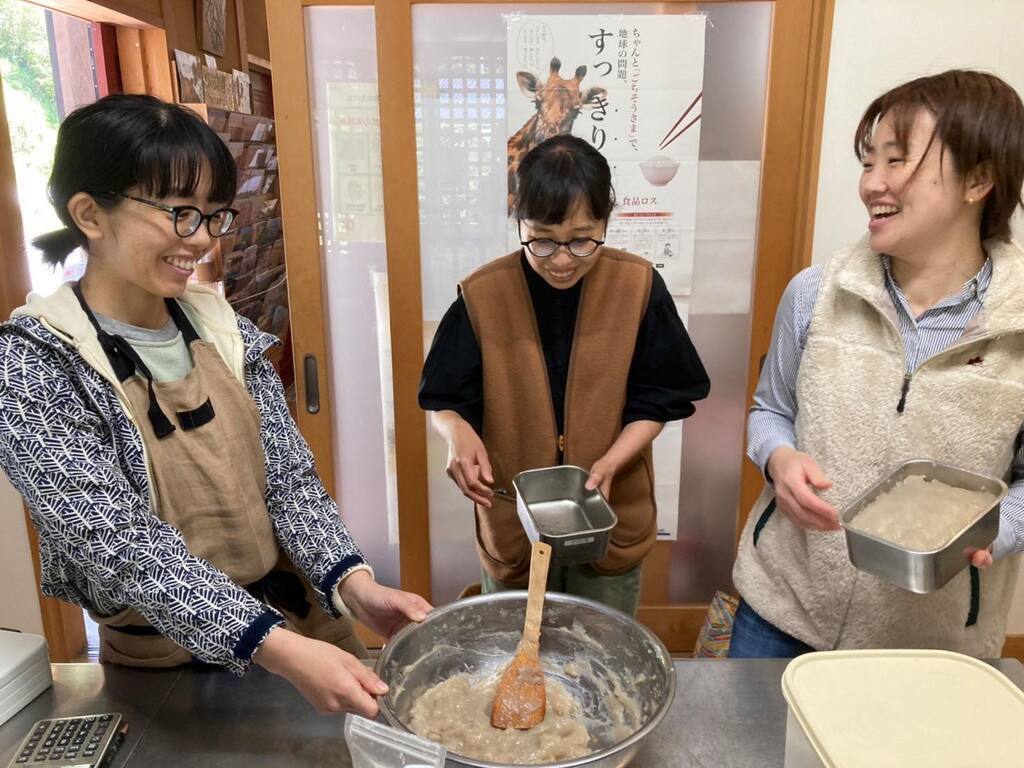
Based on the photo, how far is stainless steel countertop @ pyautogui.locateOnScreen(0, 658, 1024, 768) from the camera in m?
1.04

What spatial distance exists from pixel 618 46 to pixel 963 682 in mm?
1834

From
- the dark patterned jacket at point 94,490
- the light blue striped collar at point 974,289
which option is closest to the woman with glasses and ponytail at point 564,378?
the light blue striped collar at point 974,289

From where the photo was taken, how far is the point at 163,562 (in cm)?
102

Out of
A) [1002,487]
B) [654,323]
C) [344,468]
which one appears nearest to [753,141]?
[654,323]

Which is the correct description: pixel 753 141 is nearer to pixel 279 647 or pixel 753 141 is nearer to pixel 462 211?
pixel 462 211

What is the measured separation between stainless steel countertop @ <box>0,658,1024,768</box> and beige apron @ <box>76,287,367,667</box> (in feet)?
0.21

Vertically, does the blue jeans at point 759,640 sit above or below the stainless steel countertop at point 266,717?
below

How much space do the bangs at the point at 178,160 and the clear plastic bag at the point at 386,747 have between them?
2.64ft

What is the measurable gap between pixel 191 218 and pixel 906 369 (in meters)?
1.20

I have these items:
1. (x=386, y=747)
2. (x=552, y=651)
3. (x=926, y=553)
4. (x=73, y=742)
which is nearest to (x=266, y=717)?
(x=73, y=742)

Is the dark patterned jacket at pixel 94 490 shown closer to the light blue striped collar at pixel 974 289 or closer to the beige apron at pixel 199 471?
the beige apron at pixel 199 471

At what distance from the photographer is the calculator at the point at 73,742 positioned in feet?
3.18

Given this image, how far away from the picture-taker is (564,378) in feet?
5.60

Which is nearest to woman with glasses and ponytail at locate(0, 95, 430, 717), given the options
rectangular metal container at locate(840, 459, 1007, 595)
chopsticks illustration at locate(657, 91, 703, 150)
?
rectangular metal container at locate(840, 459, 1007, 595)
